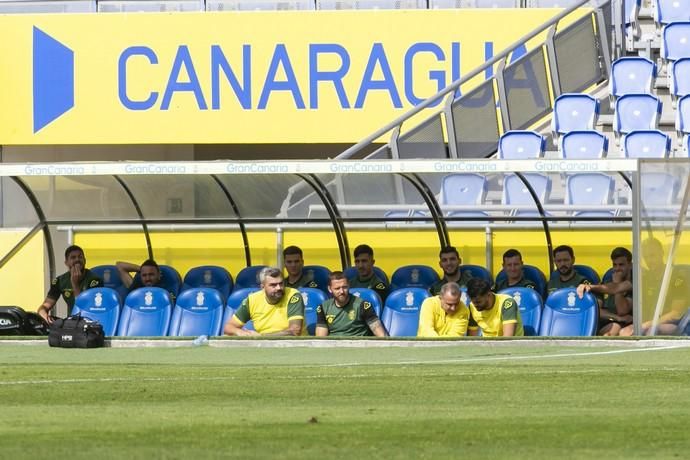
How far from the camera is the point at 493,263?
19.6 meters

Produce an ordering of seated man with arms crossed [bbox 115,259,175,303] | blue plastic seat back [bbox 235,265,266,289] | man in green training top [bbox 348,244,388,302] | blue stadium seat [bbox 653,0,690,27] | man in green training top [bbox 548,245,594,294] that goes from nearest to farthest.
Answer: man in green training top [bbox 548,245,594,294] < man in green training top [bbox 348,244,388,302] < seated man with arms crossed [bbox 115,259,175,303] < blue plastic seat back [bbox 235,265,266,289] < blue stadium seat [bbox 653,0,690,27]

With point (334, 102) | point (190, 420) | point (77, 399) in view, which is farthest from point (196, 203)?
point (190, 420)

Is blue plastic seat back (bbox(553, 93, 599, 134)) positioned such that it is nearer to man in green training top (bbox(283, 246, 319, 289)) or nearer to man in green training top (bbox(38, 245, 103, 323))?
man in green training top (bbox(283, 246, 319, 289))

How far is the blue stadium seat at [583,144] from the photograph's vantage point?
21.7 metres

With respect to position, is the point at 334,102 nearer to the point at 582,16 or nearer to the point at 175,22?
the point at 175,22

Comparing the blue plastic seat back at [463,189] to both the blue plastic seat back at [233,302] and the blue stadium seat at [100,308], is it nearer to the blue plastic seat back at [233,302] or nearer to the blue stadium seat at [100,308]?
the blue plastic seat back at [233,302]

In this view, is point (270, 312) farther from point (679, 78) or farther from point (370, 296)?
point (679, 78)

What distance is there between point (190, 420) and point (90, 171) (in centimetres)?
877

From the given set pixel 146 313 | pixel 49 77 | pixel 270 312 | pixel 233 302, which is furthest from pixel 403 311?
pixel 49 77

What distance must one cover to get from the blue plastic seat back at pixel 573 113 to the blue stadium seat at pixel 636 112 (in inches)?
14.9

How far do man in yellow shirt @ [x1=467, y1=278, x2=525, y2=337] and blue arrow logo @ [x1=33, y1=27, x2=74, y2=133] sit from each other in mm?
11559

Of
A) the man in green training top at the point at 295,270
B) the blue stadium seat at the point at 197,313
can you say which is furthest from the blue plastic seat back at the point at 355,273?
the blue stadium seat at the point at 197,313

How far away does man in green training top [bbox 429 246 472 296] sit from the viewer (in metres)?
17.5

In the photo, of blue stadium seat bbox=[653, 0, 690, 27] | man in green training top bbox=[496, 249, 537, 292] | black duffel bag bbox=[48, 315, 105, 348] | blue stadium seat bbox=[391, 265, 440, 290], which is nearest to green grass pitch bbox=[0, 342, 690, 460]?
black duffel bag bbox=[48, 315, 105, 348]
